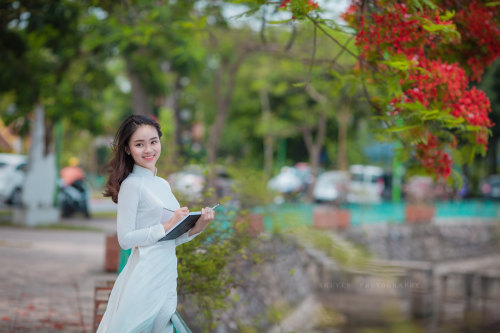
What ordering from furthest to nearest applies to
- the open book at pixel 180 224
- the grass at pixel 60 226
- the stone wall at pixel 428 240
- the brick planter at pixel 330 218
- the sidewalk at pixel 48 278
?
1. the stone wall at pixel 428 240
2. the brick planter at pixel 330 218
3. the grass at pixel 60 226
4. the sidewalk at pixel 48 278
5. the open book at pixel 180 224

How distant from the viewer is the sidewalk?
679cm

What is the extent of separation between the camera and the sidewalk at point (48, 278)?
267 inches

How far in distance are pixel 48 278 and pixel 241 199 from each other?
10.5 feet

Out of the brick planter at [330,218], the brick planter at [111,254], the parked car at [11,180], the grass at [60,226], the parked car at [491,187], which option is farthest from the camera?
the parked car at [491,187]

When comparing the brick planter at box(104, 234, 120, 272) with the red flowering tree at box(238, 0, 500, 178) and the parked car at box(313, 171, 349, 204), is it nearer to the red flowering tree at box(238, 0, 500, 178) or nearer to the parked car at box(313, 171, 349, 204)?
the red flowering tree at box(238, 0, 500, 178)

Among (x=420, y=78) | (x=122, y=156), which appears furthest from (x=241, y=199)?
(x=122, y=156)

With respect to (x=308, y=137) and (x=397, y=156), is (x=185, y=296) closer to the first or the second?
(x=397, y=156)

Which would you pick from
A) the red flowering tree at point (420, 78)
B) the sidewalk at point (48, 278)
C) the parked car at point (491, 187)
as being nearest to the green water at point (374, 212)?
the sidewalk at point (48, 278)

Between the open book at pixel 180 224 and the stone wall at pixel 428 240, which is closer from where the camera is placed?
the open book at pixel 180 224

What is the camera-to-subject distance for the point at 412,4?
4.56 m

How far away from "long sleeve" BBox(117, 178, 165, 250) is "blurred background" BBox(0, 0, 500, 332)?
1.25 metres

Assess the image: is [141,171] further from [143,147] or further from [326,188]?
[326,188]

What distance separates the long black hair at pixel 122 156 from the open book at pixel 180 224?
12.1 inches

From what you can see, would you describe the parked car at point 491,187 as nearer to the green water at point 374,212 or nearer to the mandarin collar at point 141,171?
the green water at point 374,212
